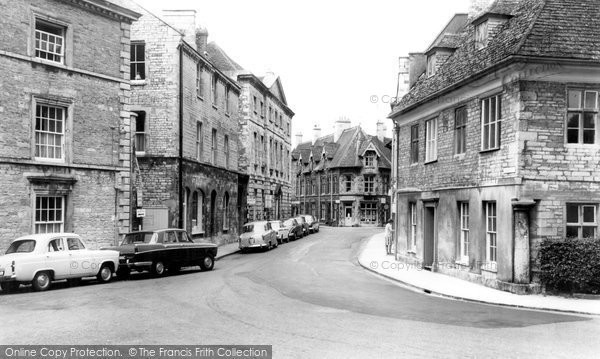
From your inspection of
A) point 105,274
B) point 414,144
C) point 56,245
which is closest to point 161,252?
point 105,274

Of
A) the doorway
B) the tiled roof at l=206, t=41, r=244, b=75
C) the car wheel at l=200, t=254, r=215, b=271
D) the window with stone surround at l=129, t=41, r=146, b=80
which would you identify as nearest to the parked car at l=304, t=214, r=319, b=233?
the tiled roof at l=206, t=41, r=244, b=75

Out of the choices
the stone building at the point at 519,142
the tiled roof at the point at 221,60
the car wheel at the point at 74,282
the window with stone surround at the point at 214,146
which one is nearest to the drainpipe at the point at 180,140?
the window with stone surround at the point at 214,146

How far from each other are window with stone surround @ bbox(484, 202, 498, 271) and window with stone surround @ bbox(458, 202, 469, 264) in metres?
1.39

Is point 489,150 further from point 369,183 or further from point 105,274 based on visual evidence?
point 369,183

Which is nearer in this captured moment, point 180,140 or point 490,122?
point 490,122

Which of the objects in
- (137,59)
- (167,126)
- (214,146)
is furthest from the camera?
(214,146)

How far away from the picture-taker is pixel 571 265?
48.2ft

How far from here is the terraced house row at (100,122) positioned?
61.4ft

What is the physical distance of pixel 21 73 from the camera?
1880 cm

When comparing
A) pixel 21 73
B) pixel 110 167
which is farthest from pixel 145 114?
pixel 21 73

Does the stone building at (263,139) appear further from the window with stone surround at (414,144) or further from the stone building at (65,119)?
the stone building at (65,119)

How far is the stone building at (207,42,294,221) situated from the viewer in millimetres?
42344

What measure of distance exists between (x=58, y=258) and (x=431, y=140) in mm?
13476

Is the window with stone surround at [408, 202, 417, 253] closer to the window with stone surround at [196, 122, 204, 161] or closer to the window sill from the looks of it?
the window sill
